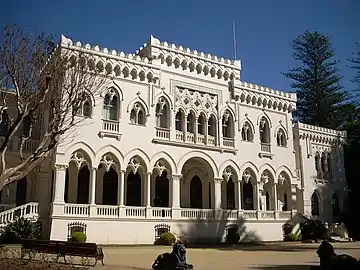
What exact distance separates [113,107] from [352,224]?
82.8 ft

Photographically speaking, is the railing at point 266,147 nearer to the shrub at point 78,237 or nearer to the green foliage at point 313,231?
the green foliage at point 313,231

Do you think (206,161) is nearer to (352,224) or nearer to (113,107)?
(113,107)

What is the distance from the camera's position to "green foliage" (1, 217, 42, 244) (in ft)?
73.0

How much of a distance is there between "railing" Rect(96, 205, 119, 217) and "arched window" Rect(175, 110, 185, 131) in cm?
796

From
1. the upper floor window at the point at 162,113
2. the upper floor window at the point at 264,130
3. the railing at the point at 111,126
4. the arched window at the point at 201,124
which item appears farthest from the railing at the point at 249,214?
the railing at the point at 111,126

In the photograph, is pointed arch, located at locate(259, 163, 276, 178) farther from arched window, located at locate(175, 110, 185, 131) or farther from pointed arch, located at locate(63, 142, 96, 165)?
pointed arch, located at locate(63, 142, 96, 165)

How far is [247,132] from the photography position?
1378 inches

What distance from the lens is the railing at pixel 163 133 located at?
29.5m

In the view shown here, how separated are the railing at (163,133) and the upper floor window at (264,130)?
1001 centimetres

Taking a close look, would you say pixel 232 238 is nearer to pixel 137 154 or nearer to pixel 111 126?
pixel 137 154

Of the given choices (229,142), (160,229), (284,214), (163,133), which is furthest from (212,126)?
(284,214)

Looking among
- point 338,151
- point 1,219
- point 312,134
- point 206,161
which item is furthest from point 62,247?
point 338,151

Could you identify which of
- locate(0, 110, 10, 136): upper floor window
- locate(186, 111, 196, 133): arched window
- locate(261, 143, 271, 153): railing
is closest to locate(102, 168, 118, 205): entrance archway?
locate(186, 111, 196, 133): arched window

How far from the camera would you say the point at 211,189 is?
106 feet
